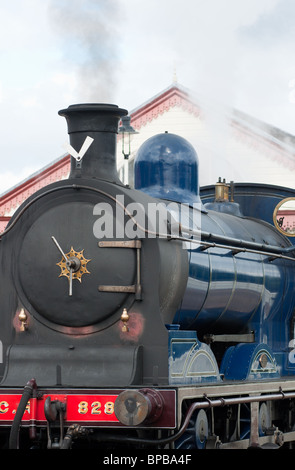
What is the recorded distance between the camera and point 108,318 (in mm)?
7637

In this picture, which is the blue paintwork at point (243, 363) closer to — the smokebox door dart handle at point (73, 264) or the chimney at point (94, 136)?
the smokebox door dart handle at point (73, 264)

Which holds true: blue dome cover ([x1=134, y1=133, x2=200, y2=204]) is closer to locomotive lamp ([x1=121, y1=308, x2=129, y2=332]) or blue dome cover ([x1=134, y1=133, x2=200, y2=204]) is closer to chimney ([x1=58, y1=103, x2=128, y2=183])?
chimney ([x1=58, y1=103, x2=128, y2=183])

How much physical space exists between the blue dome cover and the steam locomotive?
45cm

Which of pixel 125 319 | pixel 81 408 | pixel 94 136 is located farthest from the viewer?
pixel 94 136

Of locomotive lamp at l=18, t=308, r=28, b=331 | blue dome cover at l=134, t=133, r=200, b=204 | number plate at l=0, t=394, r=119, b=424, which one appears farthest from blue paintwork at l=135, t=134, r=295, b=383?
locomotive lamp at l=18, t=308, r=28, b=331

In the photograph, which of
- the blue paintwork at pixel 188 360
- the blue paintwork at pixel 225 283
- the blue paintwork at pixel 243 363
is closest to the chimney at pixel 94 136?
the blue paintwork at pixel 225 283

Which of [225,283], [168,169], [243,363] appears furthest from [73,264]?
[243,363]

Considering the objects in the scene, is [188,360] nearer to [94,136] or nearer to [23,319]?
[23,319]

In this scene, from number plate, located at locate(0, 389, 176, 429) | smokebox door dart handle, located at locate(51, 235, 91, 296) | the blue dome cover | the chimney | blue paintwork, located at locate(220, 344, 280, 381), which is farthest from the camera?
the blue dome cover

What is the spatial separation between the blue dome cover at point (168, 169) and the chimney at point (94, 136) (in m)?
1.05

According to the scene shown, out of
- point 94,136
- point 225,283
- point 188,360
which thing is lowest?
point 188,360

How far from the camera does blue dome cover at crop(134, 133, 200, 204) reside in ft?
30.0

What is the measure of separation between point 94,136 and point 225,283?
1879 mm
